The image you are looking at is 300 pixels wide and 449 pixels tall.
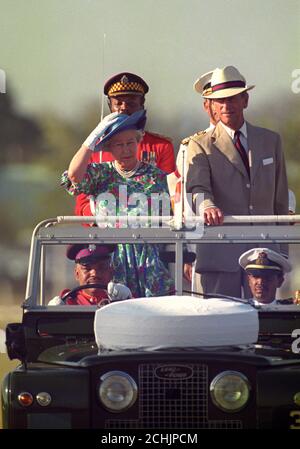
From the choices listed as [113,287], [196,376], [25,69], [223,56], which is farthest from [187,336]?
[25,69]

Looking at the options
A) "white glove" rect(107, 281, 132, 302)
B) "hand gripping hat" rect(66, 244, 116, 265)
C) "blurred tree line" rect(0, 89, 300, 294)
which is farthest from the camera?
"blurred tree line" rect(0, 89, 300, 294)

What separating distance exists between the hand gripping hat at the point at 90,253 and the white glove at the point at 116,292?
24 centimetres

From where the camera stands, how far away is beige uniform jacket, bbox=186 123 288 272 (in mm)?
7816

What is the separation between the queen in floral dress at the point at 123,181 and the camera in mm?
7598

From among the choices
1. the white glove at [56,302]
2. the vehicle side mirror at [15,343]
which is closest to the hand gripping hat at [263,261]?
the white glove at [56,302]

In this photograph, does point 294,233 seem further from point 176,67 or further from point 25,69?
point 25,69

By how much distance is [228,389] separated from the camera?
6.41 m

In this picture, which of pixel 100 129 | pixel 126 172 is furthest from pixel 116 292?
pixel 100 129

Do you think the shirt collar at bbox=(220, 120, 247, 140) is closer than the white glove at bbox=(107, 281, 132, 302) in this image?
No

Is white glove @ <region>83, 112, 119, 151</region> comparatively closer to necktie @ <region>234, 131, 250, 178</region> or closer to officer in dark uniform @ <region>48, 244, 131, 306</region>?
officer in dark uniform @ <region>48, 244, 131, 306</region>

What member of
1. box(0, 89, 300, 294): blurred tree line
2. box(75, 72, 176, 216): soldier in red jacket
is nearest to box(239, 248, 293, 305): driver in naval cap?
box(75, 72, 176, 216): soldier in red jacket

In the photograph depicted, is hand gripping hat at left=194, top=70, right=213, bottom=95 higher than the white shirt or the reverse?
higher

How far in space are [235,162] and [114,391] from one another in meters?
1.97

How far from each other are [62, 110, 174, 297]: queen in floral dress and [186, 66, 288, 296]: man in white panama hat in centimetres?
25
